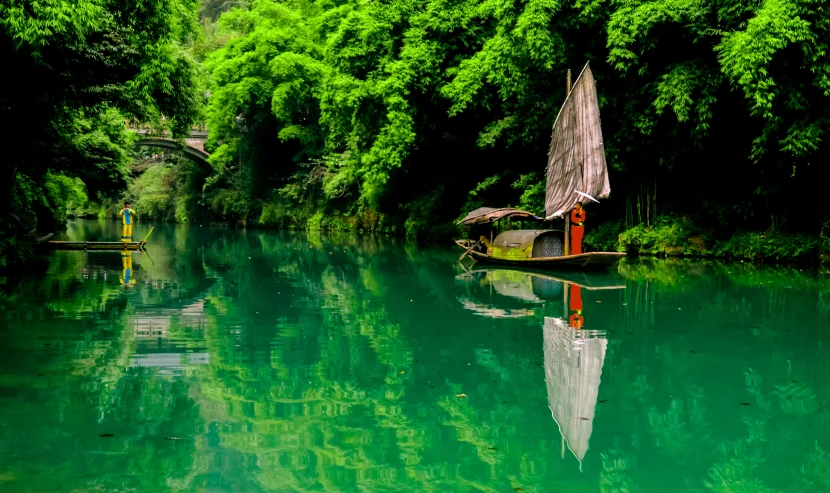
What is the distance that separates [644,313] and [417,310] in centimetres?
314

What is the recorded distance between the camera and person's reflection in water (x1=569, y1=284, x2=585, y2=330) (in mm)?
10453

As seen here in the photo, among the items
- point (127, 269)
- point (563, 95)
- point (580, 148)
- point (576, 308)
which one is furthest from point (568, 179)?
point (127, 269)

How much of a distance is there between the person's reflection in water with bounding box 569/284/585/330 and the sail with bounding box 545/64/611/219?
409 centimetres

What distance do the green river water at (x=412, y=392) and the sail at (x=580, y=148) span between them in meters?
5.21

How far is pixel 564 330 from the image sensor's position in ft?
32.8

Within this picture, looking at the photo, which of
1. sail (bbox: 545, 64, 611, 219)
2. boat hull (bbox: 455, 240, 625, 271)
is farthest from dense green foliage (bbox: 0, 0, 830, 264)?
boat hull (bbox: 455, 240, 625, 271)

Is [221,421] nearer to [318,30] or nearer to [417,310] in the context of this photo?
[417,310]

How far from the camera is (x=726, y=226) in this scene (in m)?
21.8

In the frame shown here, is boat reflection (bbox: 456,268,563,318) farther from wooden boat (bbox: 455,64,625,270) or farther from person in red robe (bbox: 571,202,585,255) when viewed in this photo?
person in red robe (bbox: 571,202,585,255)

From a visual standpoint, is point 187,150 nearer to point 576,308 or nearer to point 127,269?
point 127,269

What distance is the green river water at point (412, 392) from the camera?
16.3 ft

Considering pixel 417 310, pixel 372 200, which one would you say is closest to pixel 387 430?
pixel 417 310

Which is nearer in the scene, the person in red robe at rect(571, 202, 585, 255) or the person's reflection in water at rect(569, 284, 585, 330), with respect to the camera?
the person's reflection in water at rect(569, 284, 585, 330)

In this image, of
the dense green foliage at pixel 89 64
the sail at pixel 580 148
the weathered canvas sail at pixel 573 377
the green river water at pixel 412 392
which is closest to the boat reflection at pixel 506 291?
the green river water at pixel 412 392
